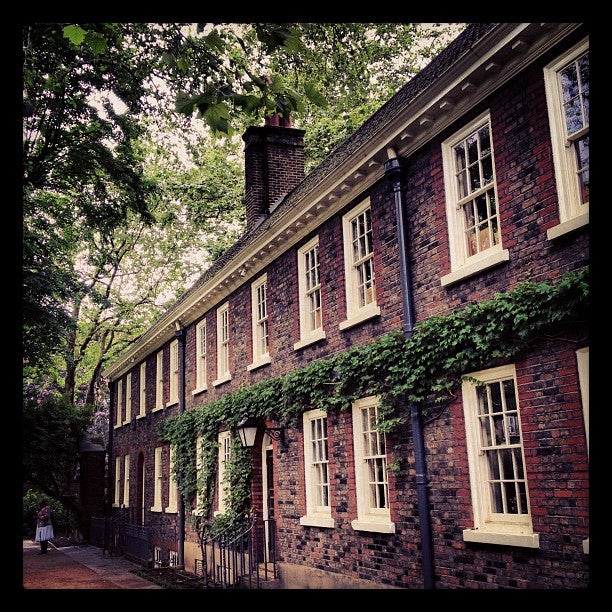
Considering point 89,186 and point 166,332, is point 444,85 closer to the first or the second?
point 89,186

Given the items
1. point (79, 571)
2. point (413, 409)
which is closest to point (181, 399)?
point (79, 571)

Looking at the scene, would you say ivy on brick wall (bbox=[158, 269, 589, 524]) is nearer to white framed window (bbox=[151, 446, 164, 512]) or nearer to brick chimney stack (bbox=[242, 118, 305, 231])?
brick chimney stack (bbox=[242, 118, 305, 231])

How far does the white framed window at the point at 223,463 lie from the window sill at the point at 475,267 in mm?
8867

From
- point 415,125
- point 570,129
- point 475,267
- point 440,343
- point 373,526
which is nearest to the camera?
point 570,129

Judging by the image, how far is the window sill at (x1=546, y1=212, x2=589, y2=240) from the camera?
6.91 meters

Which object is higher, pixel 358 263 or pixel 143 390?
pixel 358 263

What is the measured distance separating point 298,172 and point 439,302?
40.0 ft

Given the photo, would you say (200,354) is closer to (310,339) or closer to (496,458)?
(310,339)

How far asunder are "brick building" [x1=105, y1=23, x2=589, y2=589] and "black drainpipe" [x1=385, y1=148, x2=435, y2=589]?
28 mm

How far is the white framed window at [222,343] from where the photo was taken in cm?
1752

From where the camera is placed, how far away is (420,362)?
9.16 m

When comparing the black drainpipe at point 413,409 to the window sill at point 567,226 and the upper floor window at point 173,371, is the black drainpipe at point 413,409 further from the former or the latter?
the upper floor window at point 173,371

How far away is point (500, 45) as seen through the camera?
794cm

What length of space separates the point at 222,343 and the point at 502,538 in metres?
11.4
